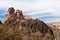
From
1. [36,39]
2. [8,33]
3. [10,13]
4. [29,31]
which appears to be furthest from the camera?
[10,13]

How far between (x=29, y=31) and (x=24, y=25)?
616cm

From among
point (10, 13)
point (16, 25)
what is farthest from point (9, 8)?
point (16, 25)

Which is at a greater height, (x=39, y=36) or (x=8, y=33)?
(x=8, y=33)

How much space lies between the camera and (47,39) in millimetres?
107812

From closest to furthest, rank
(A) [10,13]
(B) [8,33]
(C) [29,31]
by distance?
(B) [8,33]
(C) [29,31]
(A) [10,13]

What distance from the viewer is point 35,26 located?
5039 inches

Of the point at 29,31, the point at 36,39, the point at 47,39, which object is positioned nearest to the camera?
the point at 36,39

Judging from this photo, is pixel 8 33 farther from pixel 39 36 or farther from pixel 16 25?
pixel 16 25

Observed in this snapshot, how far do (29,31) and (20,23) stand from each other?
28.9ft

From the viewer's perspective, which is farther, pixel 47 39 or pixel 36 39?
pixel 47 39

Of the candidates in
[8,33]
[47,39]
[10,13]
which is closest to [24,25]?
[47,39]

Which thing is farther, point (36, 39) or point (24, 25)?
point (24, 25)

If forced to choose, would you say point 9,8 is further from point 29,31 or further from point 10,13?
point 29,31

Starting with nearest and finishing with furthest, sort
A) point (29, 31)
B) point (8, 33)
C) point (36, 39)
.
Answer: point (8, 33) < point (36, 39) < point (29, 31)
